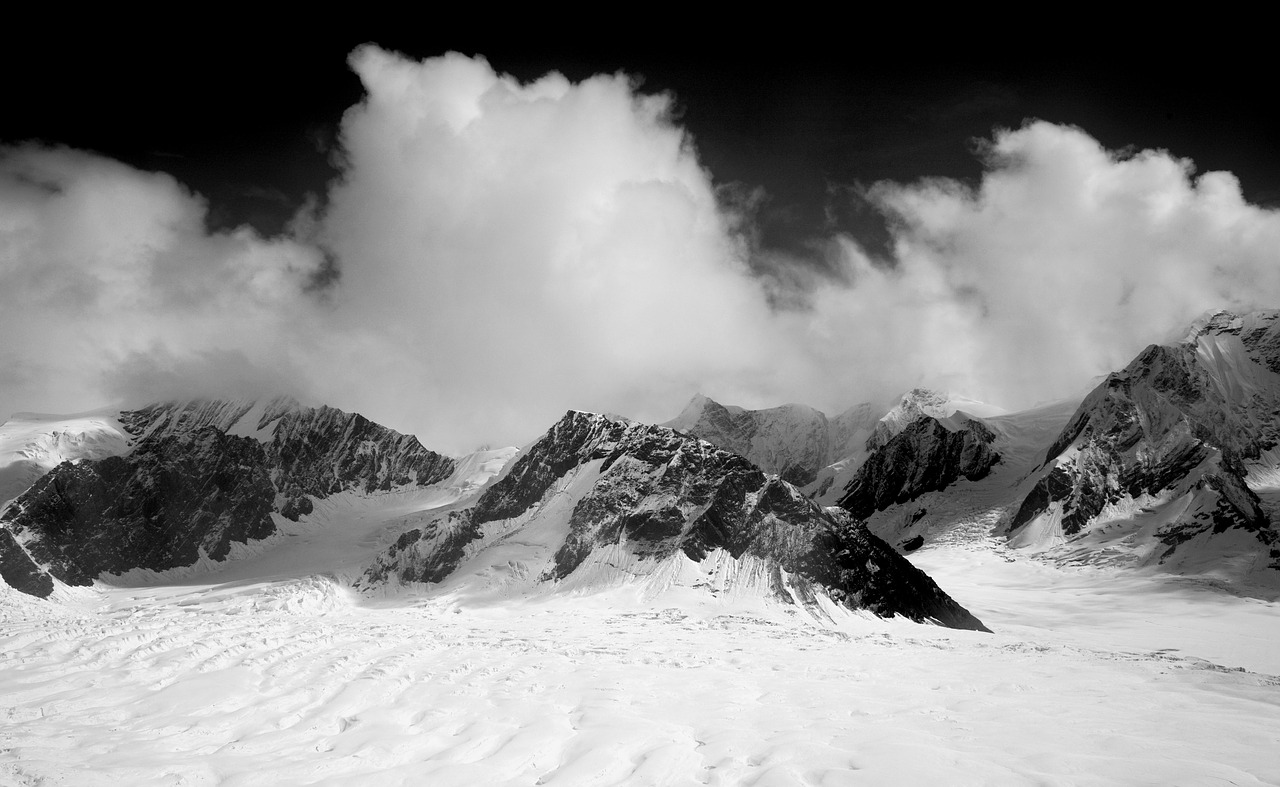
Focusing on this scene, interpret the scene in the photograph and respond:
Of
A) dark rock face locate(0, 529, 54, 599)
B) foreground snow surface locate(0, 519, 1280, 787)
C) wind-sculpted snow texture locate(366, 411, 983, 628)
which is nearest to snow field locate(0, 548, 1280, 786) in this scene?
foreground snow surface locate(0, 519, 1280, 787)

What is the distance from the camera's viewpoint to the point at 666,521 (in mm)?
132375

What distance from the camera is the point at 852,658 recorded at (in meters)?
53.2

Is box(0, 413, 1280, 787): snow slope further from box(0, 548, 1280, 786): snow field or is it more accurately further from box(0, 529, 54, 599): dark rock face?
box(0, 529, 54, 599): dark rock face

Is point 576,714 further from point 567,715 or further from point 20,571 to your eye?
point 20,571

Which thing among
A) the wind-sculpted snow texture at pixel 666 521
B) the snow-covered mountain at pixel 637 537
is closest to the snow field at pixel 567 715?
the snow-covered mountain at pixel 637 537

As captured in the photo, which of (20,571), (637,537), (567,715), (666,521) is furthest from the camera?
(20,571)

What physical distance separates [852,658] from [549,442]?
13413 centimetres

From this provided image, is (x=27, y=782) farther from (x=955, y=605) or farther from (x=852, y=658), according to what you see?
(x=955, y=605)

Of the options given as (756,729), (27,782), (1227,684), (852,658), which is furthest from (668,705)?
(1227,684)

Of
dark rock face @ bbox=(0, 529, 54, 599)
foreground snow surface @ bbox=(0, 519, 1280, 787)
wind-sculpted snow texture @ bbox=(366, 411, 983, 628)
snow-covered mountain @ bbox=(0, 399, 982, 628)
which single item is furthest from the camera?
dark rock face @ bbox=(0, 529, 54, 599)

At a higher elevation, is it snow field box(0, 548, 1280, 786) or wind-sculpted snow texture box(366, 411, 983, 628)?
wind-sculpted snow texture box(366, 411, 983, 628)

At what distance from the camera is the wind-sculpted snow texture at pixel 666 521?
11519 centimetres

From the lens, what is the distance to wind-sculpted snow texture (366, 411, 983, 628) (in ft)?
378

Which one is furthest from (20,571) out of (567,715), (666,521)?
(567,715)
